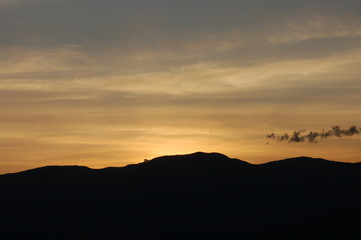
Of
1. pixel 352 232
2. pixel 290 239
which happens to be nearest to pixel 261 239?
pixel 290 239

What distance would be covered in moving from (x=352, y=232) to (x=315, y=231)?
13.7 meters

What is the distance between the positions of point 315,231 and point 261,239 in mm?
20417

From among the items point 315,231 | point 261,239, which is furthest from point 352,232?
point 261,239

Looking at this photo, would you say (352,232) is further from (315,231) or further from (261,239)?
(261,239)

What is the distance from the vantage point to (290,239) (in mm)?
195625

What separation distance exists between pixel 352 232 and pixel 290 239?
22.1 meters

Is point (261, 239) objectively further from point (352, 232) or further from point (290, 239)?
point (352, 232)

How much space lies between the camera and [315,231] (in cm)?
19888

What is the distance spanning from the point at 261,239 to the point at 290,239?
10.7 metres

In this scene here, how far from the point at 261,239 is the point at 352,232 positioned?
32.7 m

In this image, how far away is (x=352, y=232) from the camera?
19138cm

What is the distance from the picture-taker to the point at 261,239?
198750 mm
